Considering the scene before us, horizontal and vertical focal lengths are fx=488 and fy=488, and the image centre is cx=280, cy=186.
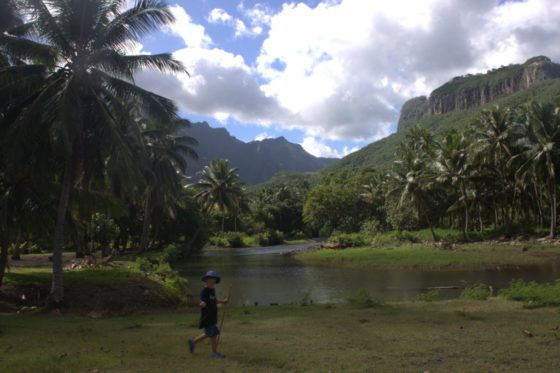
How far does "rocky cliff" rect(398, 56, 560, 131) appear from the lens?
146125 mm

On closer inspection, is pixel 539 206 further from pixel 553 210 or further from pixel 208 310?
pixel 208 310

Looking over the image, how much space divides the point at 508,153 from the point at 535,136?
131 inches

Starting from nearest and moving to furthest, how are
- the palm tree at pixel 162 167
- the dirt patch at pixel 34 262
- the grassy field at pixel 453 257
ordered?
the dirt patch at pixel 34 262
the grassy field at pixel 453 257
the palm tree at pixel 162 167

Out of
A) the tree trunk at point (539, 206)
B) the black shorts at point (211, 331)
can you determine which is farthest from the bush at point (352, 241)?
the black shorts at point (211, 331)

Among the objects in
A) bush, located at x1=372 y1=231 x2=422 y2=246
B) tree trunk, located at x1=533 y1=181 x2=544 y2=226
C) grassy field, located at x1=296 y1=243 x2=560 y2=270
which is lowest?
grassy field, located at x1=296 y1=243 x2=560 y2=270

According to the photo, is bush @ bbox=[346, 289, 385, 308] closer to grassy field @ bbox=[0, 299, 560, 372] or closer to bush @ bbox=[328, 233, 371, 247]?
grassy field @ bbox=[0, 299, 560, 372]

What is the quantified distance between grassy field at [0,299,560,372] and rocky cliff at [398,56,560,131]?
145m

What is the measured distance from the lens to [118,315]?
16125 mm

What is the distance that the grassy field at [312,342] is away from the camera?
7.84m

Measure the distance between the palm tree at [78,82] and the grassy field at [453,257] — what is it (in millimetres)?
23998

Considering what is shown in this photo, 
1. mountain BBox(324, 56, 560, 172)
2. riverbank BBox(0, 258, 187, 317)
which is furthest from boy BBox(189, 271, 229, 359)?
mountain BBox(324, 56, 560, 172)

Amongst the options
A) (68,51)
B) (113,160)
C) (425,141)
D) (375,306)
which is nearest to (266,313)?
(375,306)

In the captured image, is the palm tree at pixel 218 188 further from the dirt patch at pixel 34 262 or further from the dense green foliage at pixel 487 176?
the dirt patch at pixel 34 262

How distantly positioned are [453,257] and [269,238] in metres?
47.9
